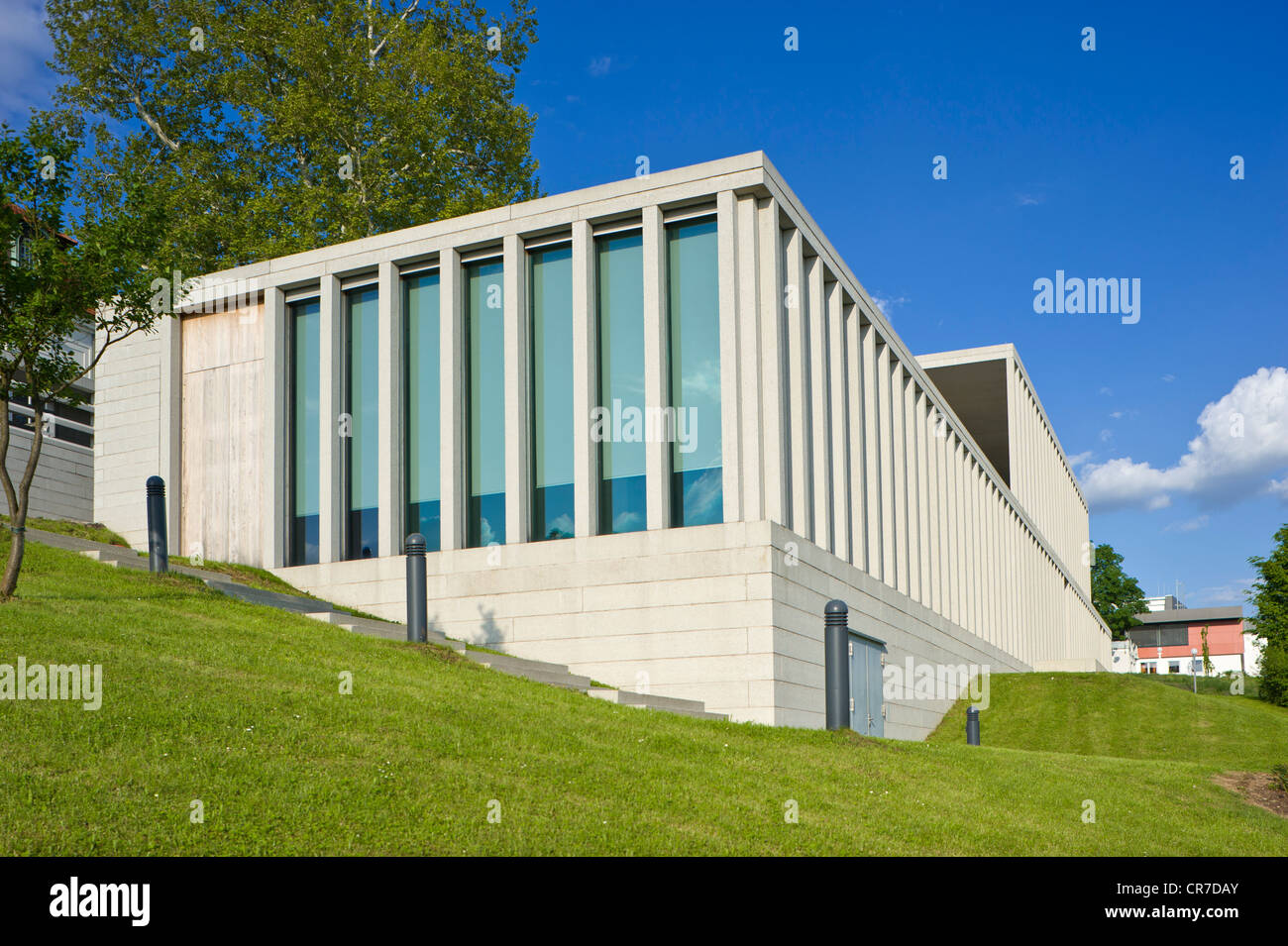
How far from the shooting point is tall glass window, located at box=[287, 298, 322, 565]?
24750 mm

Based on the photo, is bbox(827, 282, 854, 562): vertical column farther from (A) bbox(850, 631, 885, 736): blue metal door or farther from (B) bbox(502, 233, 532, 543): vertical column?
(B) bbox(502, 233, 532, 543): vertical column

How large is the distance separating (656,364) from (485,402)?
4.19 m

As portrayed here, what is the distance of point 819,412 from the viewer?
23.2m

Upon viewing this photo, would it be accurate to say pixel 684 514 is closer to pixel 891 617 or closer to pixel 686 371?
pixel 686 371

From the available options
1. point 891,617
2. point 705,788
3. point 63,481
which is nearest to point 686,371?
point 891,617

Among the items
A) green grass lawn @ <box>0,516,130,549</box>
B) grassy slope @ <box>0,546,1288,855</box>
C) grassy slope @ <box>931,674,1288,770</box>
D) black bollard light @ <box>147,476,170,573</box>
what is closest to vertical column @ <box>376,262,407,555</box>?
green grass lawn @ <box>0,516,130,549</box>

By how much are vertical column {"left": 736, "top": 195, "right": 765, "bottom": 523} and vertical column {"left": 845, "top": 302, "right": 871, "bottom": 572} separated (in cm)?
563

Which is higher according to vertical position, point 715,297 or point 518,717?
point 715,297

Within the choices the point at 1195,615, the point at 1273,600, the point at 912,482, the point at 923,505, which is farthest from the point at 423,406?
the point at 1195,615

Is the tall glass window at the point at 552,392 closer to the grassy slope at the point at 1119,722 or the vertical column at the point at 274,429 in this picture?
the vertical column at the point at 274,429

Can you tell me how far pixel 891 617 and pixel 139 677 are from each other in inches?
802

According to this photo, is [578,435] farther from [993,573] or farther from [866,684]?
[993,573]

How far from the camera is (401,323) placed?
24.5 m
